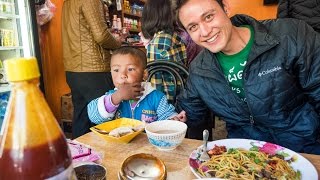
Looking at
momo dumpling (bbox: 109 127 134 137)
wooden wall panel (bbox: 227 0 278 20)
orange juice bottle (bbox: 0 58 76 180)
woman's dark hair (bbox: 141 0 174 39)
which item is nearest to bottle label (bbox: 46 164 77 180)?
orange juice bottle (bbox: 0 58 76 180)

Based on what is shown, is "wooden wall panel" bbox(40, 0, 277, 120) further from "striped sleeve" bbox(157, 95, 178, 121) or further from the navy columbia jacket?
the navy columbia jacket

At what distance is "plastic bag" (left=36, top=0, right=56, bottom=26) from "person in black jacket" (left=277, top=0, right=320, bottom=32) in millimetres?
2924

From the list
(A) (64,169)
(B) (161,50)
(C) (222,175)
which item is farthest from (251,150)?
(B) (161,50)

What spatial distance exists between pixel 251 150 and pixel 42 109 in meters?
0.75

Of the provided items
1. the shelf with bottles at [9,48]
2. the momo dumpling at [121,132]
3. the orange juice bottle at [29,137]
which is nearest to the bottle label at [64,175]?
the orange juice bottle at [29,137]

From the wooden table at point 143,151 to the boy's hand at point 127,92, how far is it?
306 mm

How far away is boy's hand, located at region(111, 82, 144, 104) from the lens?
150cm

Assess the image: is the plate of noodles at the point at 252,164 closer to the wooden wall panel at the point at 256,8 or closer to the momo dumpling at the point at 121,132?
the momo dumpling at the point at 121,132

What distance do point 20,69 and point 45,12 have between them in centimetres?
357

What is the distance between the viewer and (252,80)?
4.33 ft

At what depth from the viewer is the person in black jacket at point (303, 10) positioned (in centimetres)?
323

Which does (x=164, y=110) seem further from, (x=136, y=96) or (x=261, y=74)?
(x=261, y=74)

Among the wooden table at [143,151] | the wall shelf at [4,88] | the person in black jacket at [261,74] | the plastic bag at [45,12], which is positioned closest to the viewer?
the wooden table at [143,151]

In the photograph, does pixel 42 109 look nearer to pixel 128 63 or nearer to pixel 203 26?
pixel 203 26
